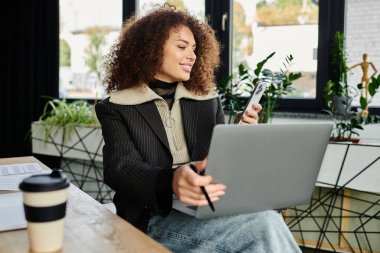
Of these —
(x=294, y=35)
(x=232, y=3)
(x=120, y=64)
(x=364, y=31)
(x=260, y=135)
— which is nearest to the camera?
(x=260, y=135)

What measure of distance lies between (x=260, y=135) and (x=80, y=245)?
0.42 meters

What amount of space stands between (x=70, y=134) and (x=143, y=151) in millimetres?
1827

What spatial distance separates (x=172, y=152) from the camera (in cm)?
146

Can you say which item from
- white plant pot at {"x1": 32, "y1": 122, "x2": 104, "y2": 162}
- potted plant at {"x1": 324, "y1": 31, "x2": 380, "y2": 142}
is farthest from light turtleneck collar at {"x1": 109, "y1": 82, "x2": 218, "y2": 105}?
white plant pot at {"x1": 32, "y1": 122, "x2": 104, "y2": 162}

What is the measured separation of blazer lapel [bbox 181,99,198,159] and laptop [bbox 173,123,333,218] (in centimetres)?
36

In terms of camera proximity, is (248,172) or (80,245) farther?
(248,172)

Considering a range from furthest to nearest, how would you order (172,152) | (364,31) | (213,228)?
(364,31), (172,152), (213,228)

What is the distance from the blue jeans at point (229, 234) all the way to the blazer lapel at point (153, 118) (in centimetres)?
24

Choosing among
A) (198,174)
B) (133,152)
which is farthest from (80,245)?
(133,152)

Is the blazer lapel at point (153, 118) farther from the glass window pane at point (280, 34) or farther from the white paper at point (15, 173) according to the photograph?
the glass window pane at point (280, 34)

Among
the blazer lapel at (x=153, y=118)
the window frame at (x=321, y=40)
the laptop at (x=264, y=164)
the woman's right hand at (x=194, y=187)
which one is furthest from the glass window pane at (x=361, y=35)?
the woman's right hand at (x=194, y=187)

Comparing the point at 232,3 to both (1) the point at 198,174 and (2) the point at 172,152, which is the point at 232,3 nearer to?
(2) the point at 172,152

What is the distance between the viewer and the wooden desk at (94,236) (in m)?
0.77

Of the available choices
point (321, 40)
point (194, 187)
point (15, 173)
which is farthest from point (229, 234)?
point (321, 40)
